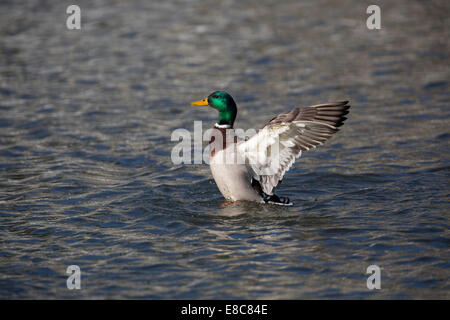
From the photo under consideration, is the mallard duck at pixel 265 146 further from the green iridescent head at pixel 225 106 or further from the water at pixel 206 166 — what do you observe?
the water at pixel 206 166

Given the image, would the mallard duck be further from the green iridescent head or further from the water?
the water

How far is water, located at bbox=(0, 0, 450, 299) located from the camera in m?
6.53

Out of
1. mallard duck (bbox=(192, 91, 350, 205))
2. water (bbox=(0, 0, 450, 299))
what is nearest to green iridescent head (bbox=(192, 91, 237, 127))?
mallard duck (bbox=(192, 91, 350, 205))

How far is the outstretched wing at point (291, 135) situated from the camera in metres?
7.50

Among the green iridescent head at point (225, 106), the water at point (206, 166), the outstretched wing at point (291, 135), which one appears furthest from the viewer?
the green iridescent head at point (225, 106)

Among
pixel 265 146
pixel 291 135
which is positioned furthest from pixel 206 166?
pixel 291 135

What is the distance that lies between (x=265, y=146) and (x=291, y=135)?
1.02 ft

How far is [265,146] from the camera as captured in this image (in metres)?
7.71

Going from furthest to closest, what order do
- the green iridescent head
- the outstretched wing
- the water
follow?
the green iridescent head < the outstretched wing < the water

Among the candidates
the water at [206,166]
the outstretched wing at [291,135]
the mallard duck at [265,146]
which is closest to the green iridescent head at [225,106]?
the mallard duck at [265,146]

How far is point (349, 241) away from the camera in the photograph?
7051 millimetres

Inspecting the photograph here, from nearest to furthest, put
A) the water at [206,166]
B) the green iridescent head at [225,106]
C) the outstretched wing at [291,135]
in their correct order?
the water at [206,166]
the outstretched wing at [291,135]
the green iridescent head at [225,106]

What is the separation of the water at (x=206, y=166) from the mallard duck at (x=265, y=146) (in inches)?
9.2

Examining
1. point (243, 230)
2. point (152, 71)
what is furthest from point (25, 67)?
point (243, 230)
